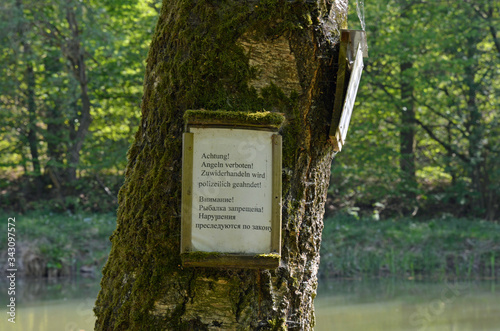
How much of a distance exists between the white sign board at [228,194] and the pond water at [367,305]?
18.1 feet

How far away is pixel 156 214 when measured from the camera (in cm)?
251

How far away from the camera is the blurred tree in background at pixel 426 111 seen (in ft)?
55.0

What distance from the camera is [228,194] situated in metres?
2.39

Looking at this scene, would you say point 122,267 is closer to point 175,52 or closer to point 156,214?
point 156,214

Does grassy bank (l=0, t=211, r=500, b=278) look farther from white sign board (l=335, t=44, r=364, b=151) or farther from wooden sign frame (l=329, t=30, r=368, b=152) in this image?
wooden sign frame (l=329, t=30, r=368, b=152)

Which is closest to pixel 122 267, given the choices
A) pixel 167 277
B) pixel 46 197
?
pixel 167 277

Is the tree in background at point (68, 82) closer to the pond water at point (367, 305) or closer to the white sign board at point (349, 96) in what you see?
the pond water at point (367, 305)

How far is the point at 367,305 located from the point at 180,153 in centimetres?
789

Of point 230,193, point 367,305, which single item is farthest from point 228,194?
point 367,305

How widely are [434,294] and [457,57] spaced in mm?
8221

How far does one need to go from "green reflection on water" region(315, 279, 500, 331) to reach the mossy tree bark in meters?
5.62

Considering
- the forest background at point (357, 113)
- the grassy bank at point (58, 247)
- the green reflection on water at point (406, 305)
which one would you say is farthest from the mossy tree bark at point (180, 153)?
the forest background at point (357, 113)

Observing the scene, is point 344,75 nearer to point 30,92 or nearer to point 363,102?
point 363,102

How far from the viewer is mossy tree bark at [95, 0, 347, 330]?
8.00 feet
